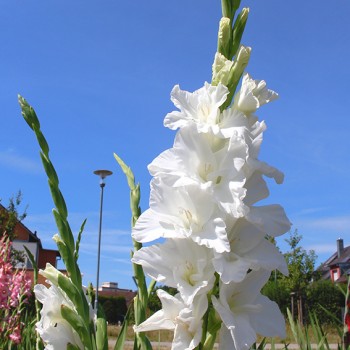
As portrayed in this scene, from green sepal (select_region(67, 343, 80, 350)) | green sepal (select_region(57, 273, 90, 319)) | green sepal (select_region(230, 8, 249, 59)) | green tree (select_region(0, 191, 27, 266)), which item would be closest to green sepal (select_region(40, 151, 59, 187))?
green sepal (select_region(57, 273, 90, 319))

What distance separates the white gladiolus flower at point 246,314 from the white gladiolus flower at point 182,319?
3cm

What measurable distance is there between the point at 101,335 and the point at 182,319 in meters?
0.16

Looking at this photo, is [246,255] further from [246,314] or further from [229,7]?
[229,7]

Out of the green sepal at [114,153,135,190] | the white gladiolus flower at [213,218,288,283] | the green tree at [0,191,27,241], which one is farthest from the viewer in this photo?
the green tree at [0,191,27,241]

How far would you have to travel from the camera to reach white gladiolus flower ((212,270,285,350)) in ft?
2.45

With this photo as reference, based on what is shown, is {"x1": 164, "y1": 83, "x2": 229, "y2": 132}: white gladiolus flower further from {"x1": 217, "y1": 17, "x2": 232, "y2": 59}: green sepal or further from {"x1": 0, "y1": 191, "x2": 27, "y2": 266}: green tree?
{"x1": 0, "y1": 191, "x2": 27, "y2": 266}: green tree

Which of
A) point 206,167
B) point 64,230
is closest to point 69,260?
point 64,230

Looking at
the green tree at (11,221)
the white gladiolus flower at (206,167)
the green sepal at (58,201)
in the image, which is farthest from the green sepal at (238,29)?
the green tree at (11,221)

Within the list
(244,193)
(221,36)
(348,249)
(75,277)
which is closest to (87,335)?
(75,277)

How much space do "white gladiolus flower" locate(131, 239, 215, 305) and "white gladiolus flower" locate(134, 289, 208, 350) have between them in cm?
2

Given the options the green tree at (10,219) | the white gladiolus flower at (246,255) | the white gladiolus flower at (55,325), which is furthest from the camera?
the green tree at (10,219)

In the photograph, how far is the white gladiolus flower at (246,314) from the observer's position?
75 cm

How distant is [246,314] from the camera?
2.65 ft

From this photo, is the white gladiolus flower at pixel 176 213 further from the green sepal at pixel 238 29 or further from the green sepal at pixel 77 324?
the green sepal at pixel 238 29
